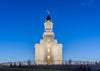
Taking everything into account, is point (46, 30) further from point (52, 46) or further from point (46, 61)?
point (46, 61)

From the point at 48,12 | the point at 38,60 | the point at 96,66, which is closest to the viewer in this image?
the point at 96,66

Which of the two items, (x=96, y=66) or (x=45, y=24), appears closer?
(x=96, y=66)

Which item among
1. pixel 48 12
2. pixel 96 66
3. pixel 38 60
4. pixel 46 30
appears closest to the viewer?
pixel 96 66

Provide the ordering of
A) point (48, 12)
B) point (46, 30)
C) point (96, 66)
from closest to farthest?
point (96, 66) < point (46, 30) < point (48, 12)

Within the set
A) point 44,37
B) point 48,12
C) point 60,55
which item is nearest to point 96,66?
point 60,55

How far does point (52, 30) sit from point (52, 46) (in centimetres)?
682

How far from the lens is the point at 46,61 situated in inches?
2498

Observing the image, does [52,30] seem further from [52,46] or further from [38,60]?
[38,60]

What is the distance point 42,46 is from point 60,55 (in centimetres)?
768

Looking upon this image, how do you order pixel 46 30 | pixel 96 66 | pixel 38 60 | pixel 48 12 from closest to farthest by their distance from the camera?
pixel 96 66 < pixel 38 60 < pixel 46 30 < pixel 48 12

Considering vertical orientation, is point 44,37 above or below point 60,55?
above

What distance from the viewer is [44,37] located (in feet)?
219

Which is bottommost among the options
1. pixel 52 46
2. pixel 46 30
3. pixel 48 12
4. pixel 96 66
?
pixel 96 66

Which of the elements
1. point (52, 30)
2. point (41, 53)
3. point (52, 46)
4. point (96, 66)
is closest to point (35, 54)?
point (41, 53)
